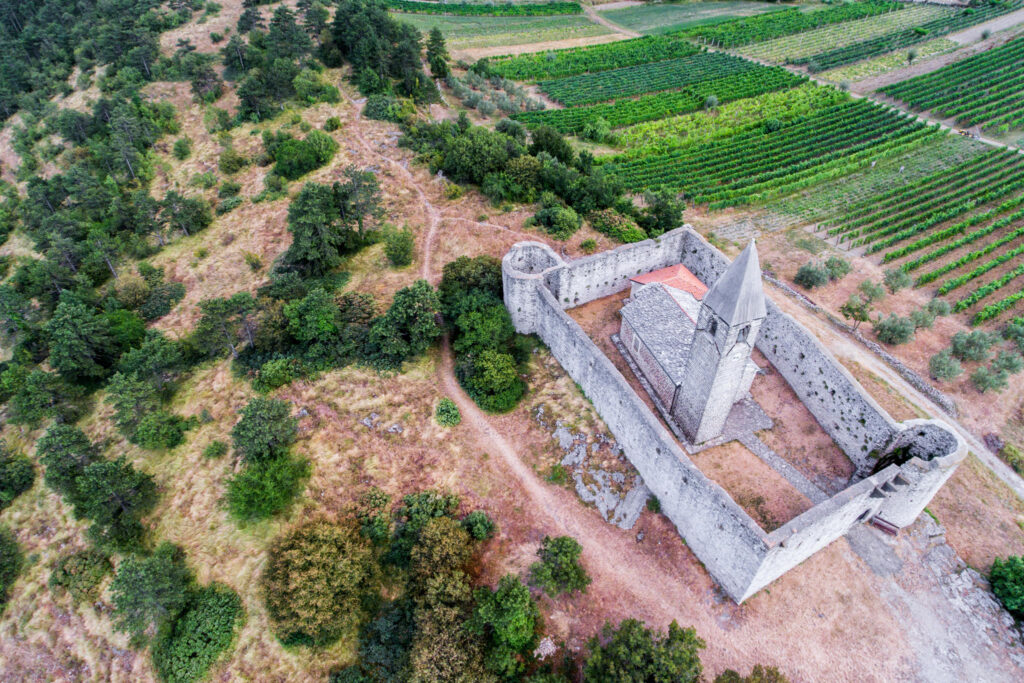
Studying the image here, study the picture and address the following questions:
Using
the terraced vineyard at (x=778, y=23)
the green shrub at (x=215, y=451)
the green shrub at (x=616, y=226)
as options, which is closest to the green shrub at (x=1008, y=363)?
the green shrub at (x=616, y=226)

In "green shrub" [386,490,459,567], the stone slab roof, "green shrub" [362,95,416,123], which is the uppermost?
"green shrub" [362,95,416,123]

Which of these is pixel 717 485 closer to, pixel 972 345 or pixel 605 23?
pixel 972 345

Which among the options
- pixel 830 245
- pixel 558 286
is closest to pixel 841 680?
pixel 558 286

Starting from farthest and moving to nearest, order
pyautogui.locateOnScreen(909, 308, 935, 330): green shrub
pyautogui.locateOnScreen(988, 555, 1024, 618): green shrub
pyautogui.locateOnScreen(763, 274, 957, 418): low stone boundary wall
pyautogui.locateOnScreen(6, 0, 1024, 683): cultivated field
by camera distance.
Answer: pyautogui.locateOnScreen(909, 308, 935, 330): green shrub < pyautogui.locateOnScreen(763, 274, 957, 418): low stone boundary wall < pyautogui.locateOnScreen(6, 0, 1024, 683): cultivated field < pyautogui.locateOnScreen(988, 555, 1024, 618): green shrub

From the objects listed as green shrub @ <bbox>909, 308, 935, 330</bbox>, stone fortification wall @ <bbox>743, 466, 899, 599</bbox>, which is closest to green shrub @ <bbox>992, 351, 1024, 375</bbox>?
green shrub @ <bbox>909, 308, 935, 330</bbox>

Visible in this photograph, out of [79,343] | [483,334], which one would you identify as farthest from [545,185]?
[79,343]

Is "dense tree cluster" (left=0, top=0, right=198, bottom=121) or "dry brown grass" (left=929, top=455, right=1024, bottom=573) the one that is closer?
"dry brown grass" (left=929, top=455, right=1024, bottom=573)

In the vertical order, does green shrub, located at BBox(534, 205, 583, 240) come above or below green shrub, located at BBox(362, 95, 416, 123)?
below

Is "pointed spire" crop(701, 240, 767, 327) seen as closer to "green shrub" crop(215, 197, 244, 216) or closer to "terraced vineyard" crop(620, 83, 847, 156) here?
"green shrub" crop(215, 197, 244, 216)
